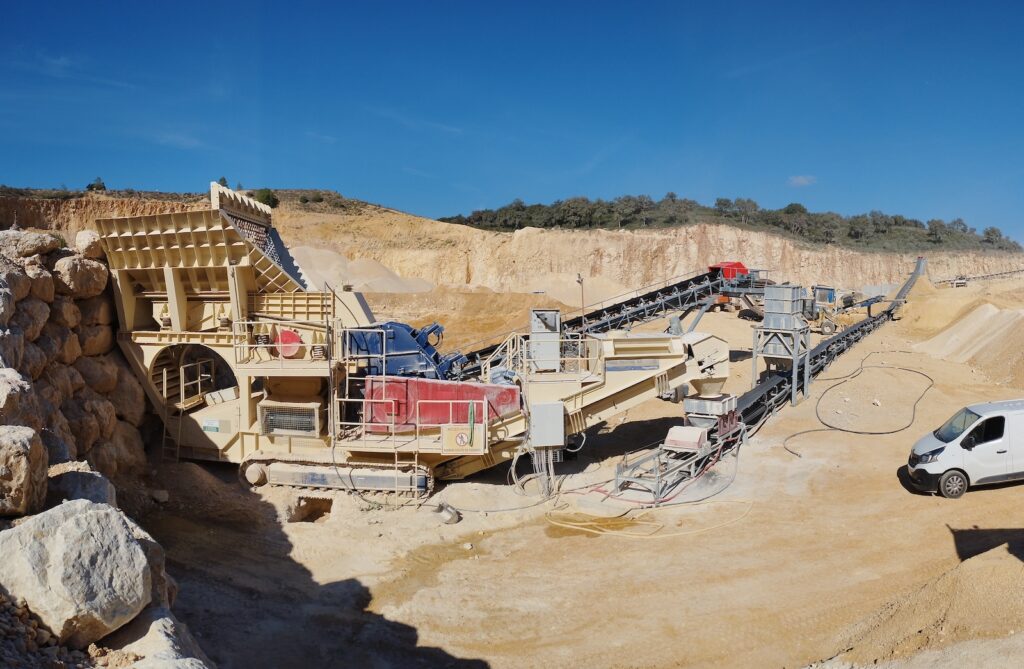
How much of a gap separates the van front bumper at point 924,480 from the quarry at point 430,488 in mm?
203

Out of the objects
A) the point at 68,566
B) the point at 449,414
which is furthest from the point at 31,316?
the point at 68,566

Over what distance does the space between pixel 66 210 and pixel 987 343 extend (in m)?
45.8

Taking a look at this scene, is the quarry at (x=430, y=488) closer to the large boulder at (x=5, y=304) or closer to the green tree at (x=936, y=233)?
the large boulder at (x=5, y=304)

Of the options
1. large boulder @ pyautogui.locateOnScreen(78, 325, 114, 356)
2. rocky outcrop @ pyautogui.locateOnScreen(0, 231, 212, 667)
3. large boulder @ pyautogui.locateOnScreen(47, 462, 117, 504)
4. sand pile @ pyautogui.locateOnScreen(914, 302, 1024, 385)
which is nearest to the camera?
rocky outcrop @ pyautogui.locateOnScreen(0, 231, 212, 667)

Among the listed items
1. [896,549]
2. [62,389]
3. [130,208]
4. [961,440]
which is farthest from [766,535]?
[130,208]

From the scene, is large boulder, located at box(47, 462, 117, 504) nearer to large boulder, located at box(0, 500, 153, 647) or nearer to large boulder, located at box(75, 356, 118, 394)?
large boulder, located at box(0, 500, 153, 647)

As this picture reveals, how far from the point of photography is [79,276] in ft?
42.6

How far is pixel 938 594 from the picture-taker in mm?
6680

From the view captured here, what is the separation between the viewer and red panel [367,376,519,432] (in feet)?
42.3

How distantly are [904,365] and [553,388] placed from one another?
43.3 ft

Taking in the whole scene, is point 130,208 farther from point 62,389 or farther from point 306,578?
point 306,578

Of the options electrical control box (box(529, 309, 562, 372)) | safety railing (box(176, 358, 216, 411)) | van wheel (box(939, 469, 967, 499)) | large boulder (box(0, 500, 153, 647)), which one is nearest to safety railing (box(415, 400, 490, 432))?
electrical control box (box(529, 309, 562, 372))

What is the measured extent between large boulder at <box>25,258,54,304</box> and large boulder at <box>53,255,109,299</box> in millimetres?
578

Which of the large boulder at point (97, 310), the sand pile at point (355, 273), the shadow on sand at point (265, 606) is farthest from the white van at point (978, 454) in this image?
the sand pile at point (355, 273)
